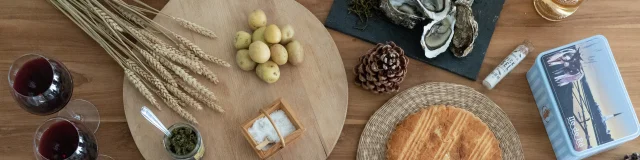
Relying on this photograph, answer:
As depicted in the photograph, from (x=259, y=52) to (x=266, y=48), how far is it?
0.07 ft

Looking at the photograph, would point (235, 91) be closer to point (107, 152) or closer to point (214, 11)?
point (214, 11)

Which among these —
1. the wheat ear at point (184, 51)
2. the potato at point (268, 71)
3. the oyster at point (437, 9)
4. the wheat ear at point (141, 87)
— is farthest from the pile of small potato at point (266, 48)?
the oyster at point (437, 9)

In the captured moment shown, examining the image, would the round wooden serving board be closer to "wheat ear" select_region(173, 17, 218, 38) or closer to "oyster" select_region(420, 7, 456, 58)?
"wheat ear" select_region(173, 17, 218, 38)

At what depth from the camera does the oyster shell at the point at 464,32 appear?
1.33 meters

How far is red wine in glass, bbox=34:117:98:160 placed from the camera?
113 cm

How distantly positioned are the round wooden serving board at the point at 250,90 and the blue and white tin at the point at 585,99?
0.51 m

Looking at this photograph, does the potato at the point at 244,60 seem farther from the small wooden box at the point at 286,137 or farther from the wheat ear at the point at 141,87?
the wheat ear at the point at 141,87

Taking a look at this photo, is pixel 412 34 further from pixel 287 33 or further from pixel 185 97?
pixel 185 97

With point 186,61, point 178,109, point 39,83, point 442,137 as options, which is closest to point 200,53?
point 186,61

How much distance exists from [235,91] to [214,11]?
0.22 meters

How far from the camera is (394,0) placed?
1.39m

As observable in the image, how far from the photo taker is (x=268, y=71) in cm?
130

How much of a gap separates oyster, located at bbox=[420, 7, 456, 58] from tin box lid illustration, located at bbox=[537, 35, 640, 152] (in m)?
0.22

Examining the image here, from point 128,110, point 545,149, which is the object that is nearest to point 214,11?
point 128,110
